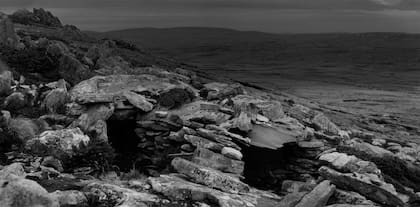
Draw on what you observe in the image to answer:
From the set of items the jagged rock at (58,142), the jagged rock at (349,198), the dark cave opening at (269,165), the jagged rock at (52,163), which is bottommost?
the dark cave opening at (269,165)

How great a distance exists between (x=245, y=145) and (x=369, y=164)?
8316 millimetres

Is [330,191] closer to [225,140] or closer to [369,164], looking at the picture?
[369,164]

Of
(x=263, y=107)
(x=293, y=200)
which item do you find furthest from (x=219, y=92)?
(x=293, y=200)

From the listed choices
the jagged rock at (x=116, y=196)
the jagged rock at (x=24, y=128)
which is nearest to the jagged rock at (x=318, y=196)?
the jagged rock at (x=116, y=196)

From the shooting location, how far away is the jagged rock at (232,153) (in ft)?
90.1

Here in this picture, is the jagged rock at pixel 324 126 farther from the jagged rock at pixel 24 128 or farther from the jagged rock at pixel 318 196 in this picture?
the jagged rock at pixel 24 128

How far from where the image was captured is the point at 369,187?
2195 cm

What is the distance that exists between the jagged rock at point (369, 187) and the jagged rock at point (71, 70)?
2480cm

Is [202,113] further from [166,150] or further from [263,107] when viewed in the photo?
[263,107]

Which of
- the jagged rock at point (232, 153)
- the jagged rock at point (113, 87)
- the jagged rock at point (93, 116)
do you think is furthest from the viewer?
the jagged rock at point (113, 87)

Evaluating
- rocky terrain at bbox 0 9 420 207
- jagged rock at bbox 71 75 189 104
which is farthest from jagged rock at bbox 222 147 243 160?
jagged rock at bbox 71 75 189 104

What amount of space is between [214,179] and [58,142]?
34.7ft

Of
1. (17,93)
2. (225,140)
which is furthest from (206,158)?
(17,93)

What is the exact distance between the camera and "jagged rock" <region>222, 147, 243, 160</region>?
90.1 ft
